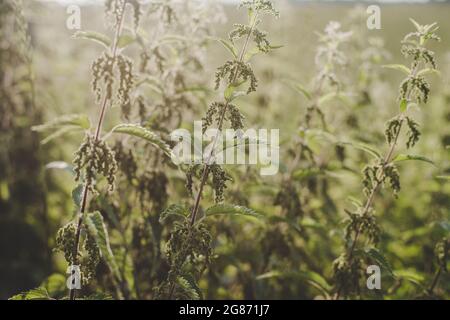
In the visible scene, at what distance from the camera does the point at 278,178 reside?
20.7ft

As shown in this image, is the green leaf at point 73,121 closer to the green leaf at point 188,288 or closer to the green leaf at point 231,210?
the green leaf at point 231,210

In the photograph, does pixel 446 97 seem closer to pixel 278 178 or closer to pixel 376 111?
pixel 376 111

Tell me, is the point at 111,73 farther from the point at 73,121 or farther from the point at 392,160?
the point at 392,160

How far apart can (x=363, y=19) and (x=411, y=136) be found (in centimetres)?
369

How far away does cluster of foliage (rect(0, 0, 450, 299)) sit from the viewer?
10.1 ft

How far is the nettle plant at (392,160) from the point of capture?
3.28 meters

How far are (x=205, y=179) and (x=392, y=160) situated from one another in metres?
1.51

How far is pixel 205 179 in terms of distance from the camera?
3199 millimetres

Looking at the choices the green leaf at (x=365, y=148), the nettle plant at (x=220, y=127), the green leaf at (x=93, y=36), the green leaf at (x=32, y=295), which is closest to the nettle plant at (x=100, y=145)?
the green leaf at (x=93, y=36)

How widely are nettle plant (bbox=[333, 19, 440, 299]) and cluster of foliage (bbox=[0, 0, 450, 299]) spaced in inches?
0.5

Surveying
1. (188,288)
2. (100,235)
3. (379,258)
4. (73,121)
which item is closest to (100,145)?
(73,121)

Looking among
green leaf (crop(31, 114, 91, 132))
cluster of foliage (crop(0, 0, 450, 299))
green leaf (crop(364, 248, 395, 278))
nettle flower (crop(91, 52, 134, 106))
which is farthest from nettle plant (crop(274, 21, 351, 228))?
green leaf (crop(31, 114, 91, 132))

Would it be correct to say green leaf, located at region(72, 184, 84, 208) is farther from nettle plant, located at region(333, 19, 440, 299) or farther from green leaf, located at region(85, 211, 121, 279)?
nettle plant, located at region(333, 19, 440, 299)
